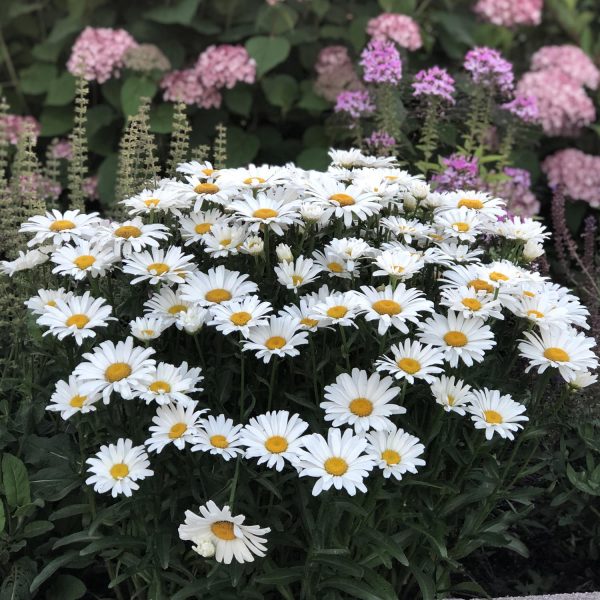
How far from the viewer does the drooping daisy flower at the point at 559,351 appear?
1679 mm

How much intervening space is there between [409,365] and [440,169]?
1527 millimetres

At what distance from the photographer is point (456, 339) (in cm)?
165

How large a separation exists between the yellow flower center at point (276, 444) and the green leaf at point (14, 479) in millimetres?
579

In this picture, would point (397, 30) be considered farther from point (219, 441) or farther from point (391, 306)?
point (219, 441)

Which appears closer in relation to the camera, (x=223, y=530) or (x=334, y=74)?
(x=223, y=530)

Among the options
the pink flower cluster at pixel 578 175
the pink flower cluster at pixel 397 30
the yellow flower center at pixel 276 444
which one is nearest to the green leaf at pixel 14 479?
the yellow flower center at pixel 276 444

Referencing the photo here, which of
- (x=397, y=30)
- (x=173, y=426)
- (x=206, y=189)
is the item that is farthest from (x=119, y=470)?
(x=397, y=30)

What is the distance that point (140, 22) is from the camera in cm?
396

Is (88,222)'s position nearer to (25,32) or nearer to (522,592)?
(522,592)

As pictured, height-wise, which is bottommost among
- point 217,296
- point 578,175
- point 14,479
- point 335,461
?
point 578,175

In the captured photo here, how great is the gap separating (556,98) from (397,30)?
741 mm

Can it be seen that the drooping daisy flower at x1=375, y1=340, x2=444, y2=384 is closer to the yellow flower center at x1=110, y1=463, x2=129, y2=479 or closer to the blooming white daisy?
the blooming white daisy

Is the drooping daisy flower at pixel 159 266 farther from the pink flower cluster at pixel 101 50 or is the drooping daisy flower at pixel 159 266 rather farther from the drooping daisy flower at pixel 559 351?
the pink flower cluster at pixel 101 50

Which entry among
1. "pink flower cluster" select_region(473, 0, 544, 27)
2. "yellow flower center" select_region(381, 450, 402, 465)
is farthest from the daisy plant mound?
"pink flower cluster" select_region(473, 0, 544, 27)
